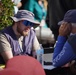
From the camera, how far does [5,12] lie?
5.31m

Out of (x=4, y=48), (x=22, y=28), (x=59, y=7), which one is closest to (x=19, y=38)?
(x=22, y=28)

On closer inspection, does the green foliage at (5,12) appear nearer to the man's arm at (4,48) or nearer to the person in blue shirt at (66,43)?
the man's arm at (4,48)

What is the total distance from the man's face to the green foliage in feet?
2.48

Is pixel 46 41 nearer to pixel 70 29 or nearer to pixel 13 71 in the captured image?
pixel 70 29

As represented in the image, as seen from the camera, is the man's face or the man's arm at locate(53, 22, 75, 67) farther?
the man's face

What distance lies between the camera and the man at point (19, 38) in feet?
14.3

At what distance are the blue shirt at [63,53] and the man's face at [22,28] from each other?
3.40 ft

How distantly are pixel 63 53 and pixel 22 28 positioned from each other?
1.33 metres

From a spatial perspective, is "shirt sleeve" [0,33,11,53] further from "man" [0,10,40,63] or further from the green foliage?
the green foliage

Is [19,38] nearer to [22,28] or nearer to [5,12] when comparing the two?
[22,28]

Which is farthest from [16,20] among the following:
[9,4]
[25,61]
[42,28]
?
[42,28]

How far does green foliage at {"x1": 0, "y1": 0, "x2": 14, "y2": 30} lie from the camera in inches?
206

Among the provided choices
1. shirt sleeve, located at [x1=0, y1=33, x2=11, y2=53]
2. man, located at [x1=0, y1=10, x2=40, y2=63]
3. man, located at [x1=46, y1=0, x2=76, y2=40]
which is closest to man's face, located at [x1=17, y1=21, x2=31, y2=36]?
man, located at [x1=0, y1=10, x2=40, y2=63]

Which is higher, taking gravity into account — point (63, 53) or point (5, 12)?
point (5, 12)
